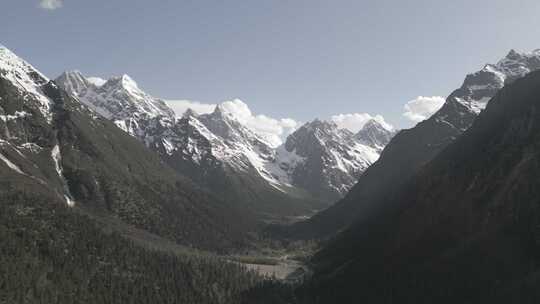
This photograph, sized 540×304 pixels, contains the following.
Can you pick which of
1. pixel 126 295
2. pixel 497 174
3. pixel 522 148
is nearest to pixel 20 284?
pixel 126 295

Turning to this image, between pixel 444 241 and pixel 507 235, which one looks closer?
pixel 507 235

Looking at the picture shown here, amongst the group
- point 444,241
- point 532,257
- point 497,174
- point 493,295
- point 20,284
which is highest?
point 497,174

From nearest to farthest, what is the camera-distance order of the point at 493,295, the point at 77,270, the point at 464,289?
1. the point at 493,295
2. the point at 464,289
3. the point at 77,270

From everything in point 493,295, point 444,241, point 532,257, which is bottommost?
point 493,295

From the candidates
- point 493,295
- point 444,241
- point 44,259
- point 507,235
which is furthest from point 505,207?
point 44,259

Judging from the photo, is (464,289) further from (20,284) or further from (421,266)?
(20,284)

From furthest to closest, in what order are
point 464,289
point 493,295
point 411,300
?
point 411,300
point 464,289
point 493,295

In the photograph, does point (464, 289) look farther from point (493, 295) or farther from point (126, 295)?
point (126, 295)

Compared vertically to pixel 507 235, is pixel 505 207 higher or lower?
higher

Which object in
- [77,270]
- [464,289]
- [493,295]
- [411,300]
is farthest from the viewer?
[77,270]
